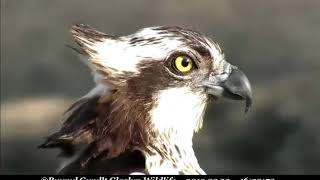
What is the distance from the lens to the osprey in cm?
290

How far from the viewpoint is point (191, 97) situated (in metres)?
3.05

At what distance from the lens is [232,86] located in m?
3.03

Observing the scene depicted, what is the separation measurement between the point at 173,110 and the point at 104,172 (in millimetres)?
375

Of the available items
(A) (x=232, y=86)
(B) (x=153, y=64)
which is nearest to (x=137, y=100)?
(B) (x=153, y=64)

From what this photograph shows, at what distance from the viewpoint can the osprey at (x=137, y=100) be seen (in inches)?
114

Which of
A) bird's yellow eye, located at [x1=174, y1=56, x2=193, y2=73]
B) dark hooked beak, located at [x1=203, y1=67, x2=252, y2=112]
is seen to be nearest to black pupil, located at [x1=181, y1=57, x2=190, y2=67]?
bird's yellow eye, located at [x1=174, y1=56, x2=193, y2=73]

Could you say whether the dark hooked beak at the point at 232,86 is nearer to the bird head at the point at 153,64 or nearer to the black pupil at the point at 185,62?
the bird head at the point at 153,64

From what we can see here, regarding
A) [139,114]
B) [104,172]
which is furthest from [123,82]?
[104,172]

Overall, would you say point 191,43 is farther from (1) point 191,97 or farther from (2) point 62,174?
(2) point 62,174

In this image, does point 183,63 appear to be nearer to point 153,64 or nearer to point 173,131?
point 153,64

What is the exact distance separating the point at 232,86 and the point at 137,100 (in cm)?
40

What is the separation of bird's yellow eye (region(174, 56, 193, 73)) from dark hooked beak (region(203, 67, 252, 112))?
0.11 m

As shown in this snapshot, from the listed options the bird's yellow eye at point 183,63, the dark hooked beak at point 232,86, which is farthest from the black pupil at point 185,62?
the dark hooked beak at point 232,86

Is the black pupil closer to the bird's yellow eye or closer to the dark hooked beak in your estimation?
the bird's yellow eye
